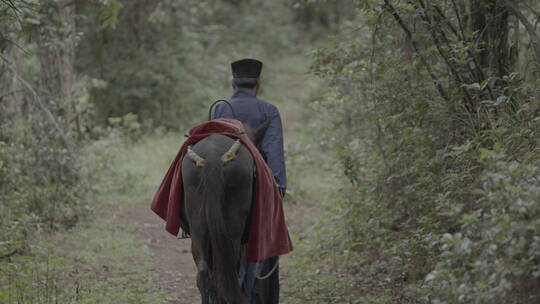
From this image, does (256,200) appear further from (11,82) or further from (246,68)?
(11,82)

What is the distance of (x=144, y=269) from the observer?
7355 mm

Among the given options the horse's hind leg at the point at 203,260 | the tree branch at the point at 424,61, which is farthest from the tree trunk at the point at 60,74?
the horse's hind leg at the point at 203,260

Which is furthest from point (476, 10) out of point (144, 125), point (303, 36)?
point (303, 36)

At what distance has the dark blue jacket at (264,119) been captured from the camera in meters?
4.93

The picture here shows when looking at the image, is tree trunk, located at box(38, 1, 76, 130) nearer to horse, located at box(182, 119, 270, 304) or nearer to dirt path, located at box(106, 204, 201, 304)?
dirt path, located at box(106, 204, 201, 304)

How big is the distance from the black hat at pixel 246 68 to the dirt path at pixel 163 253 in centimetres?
250

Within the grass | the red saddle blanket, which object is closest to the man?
the red saddle blanket

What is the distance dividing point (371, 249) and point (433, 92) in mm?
2048

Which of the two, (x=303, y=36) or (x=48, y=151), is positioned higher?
(x=303, y=36)

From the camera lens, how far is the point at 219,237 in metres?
4.05

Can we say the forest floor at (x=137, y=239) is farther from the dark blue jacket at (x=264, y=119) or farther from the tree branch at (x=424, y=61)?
the tree branch at (x=424, y=61)

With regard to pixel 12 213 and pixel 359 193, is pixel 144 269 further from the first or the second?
pixel 359 193

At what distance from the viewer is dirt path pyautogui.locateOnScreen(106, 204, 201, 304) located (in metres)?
6.66

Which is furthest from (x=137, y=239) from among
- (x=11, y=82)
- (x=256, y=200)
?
(x=256, y=200)
